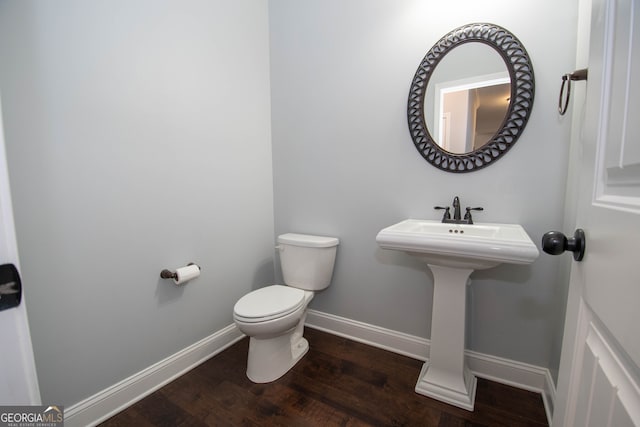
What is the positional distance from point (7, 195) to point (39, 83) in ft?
2.72

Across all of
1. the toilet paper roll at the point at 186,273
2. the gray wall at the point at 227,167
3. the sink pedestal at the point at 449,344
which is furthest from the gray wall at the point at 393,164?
the toilet paper roll at the point at 186,273

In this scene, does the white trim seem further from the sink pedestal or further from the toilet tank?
the sink pedestal

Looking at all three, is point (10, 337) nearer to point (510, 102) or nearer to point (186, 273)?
point (186, 273)

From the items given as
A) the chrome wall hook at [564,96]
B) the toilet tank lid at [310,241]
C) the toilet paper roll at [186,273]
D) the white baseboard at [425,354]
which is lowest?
the white baseboard at [425,354]

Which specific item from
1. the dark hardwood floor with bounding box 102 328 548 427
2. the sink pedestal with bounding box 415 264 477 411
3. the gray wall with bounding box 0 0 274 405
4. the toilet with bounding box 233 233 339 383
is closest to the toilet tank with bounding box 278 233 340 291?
the toilet with bounding box 233 233 339 383

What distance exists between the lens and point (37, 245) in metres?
1.06

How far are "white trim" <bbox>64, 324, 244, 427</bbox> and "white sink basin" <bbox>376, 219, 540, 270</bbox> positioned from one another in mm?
1319

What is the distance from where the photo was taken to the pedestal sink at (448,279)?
3.70 ft

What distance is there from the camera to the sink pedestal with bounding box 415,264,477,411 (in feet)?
4.34

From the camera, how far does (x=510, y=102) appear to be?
1336 mm

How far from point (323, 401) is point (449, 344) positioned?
0.71 metres

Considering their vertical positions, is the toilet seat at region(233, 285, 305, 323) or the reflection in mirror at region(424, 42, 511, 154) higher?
the reflection in mirror at region(424, 42, 511, 154)

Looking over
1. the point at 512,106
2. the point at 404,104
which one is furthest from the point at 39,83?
the point at 512,106

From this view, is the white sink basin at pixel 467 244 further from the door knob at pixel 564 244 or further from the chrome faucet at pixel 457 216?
the door knob at pixel 564 244
